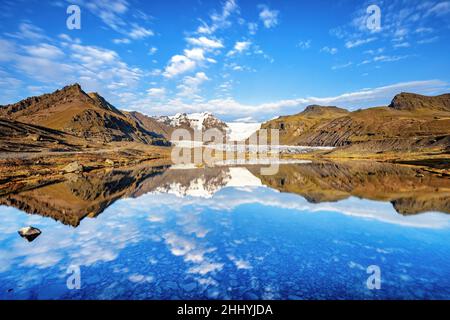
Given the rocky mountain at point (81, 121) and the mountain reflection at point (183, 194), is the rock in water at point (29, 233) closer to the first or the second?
the mountain reflection at point (183, 194)

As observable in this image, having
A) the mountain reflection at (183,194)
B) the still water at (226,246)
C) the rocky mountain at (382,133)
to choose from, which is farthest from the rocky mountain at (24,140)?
the rocky mountain at (382,133)

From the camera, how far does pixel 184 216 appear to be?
22.2 metres

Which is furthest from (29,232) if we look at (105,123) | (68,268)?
(105,123)

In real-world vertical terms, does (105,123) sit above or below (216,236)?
above

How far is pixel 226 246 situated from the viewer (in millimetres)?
15500

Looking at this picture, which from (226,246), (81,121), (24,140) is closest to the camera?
(226,246)

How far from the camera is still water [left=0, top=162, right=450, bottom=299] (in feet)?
35.7

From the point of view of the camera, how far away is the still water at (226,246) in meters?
10.9

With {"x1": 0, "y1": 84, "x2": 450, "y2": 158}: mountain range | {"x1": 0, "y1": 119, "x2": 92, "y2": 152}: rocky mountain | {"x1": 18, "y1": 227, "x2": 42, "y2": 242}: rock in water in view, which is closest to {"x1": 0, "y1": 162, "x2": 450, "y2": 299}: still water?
{"x1": 18, "y1": 227, "x2": 42, "y2": 242}: rock in water

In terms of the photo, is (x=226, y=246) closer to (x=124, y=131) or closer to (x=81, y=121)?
(x=81, y=121)

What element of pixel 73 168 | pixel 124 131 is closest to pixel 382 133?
pixel 73 168
